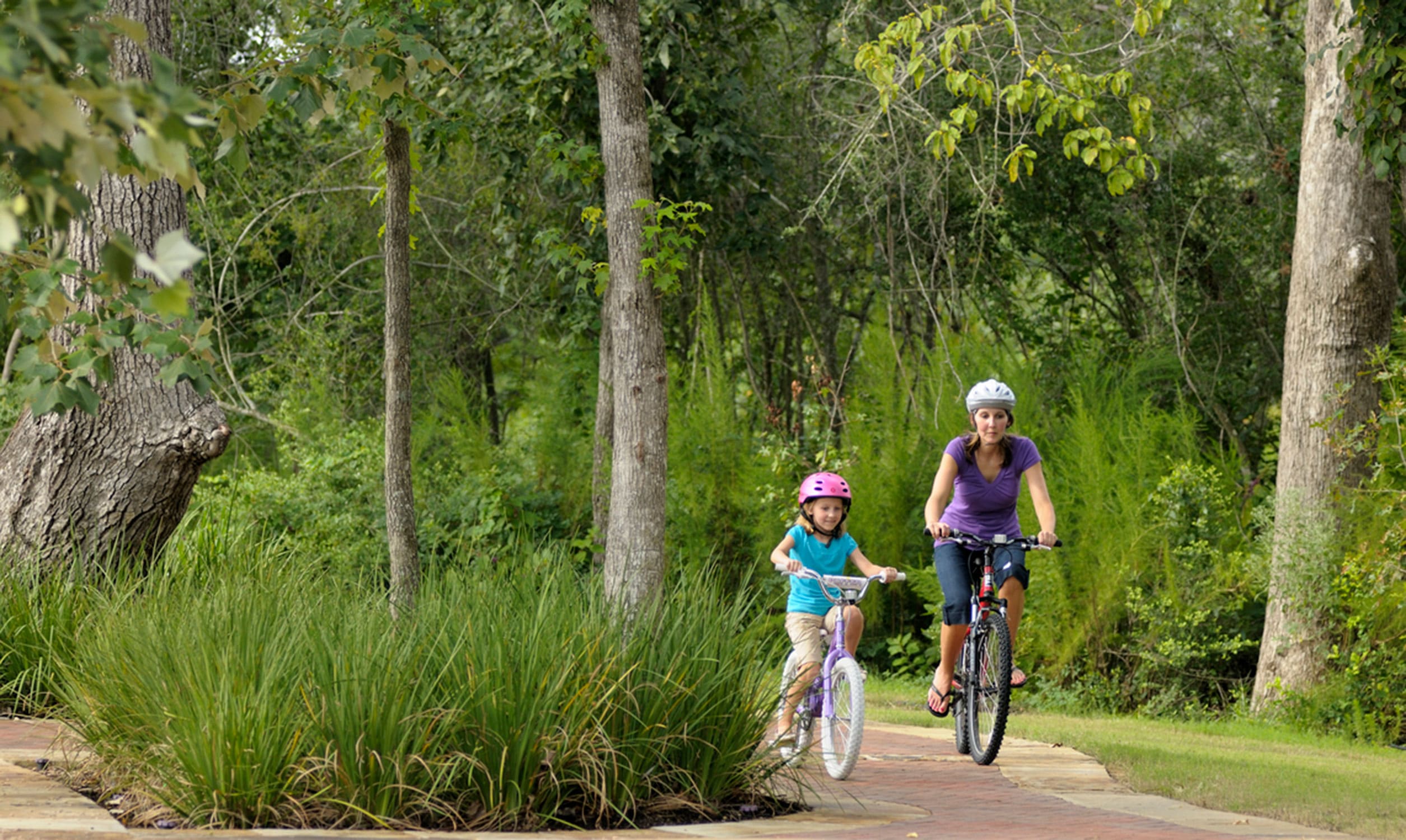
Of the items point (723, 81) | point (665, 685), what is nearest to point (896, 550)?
point (723, 81)

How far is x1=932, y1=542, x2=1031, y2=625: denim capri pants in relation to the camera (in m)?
7.43

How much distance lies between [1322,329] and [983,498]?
5.55 meters

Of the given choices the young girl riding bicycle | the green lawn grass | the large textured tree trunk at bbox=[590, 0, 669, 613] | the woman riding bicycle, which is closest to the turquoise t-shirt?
the young girl riding bicycle

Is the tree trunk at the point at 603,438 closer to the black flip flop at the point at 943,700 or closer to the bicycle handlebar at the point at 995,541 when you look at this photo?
the black flip flop at the point at 943,700

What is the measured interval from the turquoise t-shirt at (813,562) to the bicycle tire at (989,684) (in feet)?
2.67

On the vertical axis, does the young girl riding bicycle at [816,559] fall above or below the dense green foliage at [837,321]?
below

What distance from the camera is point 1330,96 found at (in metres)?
11.2

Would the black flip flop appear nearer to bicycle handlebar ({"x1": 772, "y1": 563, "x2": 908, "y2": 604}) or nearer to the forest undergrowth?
the forest undergrowth

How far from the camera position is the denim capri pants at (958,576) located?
7426mm

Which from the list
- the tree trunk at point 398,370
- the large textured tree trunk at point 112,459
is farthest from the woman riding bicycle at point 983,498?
the large textured tree trunk at point 112,459

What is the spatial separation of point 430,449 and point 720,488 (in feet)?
12.1

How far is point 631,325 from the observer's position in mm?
9227

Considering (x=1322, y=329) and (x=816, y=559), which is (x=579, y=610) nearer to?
(x=816, y=559)

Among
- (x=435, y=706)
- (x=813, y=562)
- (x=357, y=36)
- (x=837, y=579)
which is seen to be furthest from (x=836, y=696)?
(x=357, y=36)
